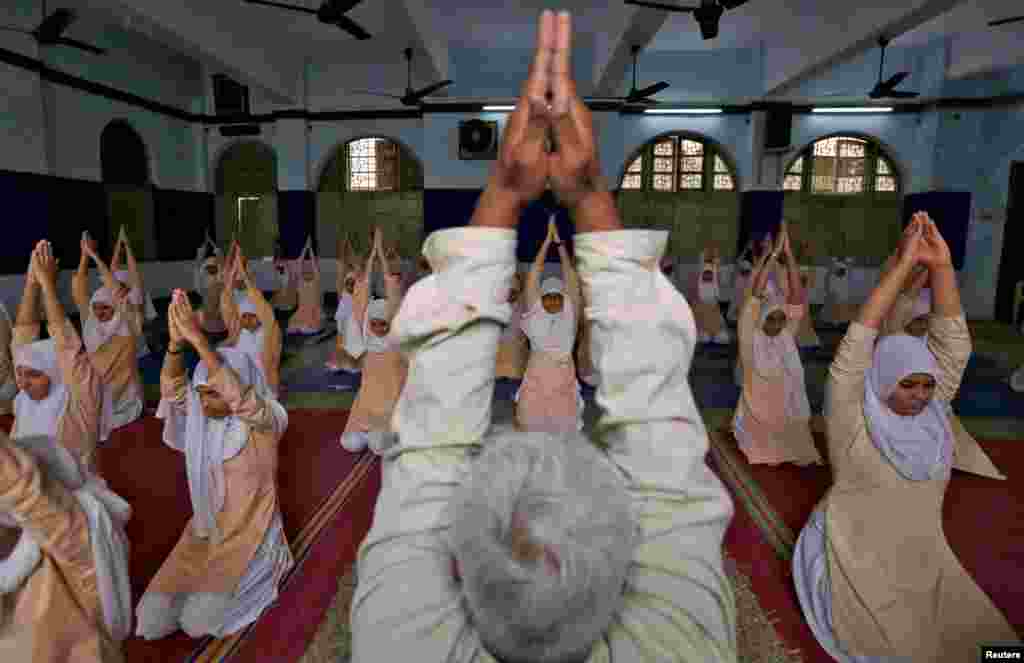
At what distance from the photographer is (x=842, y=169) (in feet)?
43.9

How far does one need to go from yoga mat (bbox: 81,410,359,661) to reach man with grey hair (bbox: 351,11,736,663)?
8.08 feet

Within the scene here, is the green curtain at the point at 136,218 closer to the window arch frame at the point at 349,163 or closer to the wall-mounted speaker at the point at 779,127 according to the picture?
the window arch frame at the point at 349,163

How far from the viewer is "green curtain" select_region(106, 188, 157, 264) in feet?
37.6

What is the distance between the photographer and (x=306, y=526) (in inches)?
149

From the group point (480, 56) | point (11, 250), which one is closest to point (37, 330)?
point (11, 250)

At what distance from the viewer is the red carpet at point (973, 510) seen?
128 inches

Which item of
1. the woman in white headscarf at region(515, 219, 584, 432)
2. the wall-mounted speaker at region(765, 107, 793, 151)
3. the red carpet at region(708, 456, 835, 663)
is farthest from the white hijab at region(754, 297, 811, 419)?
the wall-mounted speaker at region(765, 107, 793, 151)

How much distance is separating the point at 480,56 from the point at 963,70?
896 cm

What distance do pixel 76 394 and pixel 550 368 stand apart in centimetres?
344

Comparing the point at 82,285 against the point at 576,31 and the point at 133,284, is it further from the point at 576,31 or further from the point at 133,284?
the point at 576,31

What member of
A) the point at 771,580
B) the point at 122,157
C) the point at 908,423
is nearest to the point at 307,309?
the point at 122,157

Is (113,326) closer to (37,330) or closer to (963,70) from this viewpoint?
(37,330)

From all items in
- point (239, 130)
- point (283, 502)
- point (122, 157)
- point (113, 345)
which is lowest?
point (283, 502)

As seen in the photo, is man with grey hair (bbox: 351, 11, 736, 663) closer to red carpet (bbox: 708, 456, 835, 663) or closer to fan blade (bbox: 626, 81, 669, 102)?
red carpet (bbox: 708, 456, 835, 663)
